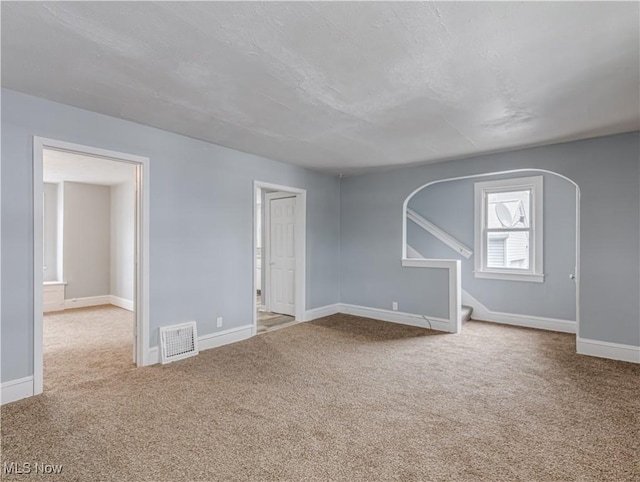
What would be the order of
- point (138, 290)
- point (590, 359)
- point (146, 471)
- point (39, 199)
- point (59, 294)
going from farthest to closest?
point (59, 294) → point (590, 359) → point (138, 290) → point (39, 199) → point (146, 471)

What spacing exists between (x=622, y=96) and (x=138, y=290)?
184 inches

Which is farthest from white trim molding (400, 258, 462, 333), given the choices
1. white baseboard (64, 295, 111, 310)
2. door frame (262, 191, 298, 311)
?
white baseboard (64, 295, 111, 310)

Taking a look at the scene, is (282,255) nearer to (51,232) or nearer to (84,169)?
(84,169)

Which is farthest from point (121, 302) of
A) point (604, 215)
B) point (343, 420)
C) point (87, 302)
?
point (604, 215)

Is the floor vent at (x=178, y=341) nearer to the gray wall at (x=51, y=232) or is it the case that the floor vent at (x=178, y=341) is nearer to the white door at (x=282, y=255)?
the white door at (x=282, y=255)

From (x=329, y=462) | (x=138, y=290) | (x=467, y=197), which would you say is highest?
(x=467, y=197)

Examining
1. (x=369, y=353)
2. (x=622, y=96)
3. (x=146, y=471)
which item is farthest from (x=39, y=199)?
(x=622, y=96)

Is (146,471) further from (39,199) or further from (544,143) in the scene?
(544,143)

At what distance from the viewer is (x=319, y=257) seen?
595cm

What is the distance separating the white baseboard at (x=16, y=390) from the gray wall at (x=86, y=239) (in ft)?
14.4

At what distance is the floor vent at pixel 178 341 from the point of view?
372 centimetres

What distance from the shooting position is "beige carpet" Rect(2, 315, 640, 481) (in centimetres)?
203

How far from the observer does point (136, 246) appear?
12.0 ft

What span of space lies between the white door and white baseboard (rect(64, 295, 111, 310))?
137 inches
